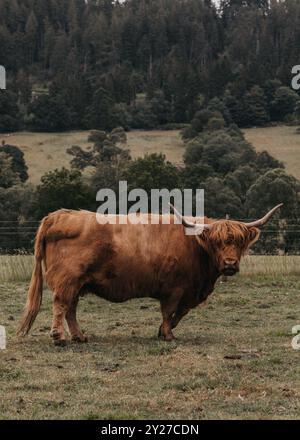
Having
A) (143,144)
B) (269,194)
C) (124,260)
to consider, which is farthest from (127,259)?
(143,144)

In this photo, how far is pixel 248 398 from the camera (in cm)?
727

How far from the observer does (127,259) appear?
35.3 feet

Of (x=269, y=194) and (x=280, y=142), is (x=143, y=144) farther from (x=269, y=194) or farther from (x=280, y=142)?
(x=269, y=194)

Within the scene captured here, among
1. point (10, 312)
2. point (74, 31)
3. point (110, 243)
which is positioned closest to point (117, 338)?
point (110, 243)

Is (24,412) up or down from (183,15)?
down

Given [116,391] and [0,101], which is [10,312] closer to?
[116,391]

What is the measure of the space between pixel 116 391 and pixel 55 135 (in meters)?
101

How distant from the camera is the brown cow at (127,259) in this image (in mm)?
10602

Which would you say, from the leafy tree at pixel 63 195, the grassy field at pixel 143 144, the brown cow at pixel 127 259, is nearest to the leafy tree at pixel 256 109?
the grassy field at pixel 143 144

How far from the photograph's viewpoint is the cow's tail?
10672 millimetres

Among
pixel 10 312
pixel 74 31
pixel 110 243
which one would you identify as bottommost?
pixel 10 312

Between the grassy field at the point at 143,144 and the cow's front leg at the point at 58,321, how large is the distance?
64.3 metres

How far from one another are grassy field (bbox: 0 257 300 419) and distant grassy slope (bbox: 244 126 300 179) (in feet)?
200

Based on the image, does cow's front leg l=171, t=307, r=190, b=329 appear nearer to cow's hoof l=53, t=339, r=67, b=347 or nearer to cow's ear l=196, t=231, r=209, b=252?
cow's ear l=196, t=231, r=209, b=252
